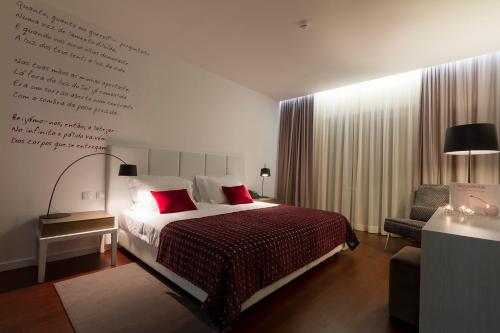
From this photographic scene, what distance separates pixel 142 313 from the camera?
5.64 feet

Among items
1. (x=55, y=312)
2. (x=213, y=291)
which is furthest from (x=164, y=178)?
(x=213, y=291)

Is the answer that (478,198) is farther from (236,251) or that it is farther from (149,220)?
(149,220)

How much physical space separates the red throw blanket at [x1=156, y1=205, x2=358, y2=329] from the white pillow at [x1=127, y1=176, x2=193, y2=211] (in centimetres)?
77

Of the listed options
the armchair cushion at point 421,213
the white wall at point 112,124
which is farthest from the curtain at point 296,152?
the armchair cushion at point 421,213

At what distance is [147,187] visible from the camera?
2900mm

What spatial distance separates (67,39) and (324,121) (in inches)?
168

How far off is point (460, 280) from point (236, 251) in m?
1.21

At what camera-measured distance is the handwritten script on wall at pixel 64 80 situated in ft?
7.66

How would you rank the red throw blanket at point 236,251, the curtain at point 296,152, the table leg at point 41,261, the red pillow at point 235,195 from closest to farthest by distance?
the red throw blanket at point 236,251 → the table leg at point 41,261 → the red pillow at point 235,195 → the curtain at point 296,152

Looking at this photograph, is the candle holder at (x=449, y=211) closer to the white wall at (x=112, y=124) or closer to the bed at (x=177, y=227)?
the bed at (x=177, y=227)

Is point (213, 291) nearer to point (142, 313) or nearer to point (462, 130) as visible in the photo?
point (142, 313)

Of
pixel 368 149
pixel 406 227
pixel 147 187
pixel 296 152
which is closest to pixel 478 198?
pixel 406 227

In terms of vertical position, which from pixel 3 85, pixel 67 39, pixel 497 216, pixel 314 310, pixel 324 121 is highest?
pixel 67 39

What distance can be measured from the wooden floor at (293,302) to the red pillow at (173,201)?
28.3 inches
